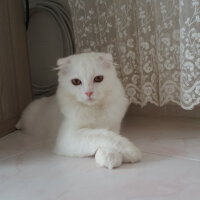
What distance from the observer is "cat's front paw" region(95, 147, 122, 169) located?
1111mm

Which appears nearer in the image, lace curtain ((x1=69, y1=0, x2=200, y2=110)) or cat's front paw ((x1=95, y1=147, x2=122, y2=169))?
cat's front paw ((x1=95, y1=147, x2=122, y2=169))

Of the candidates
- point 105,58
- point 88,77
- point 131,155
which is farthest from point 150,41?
point 131,155

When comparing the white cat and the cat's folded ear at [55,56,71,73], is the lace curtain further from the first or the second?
the cat's folded ear at [55,56,71,73]

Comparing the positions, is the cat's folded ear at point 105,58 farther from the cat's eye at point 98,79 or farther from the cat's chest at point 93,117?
the cat's chest at point 93,117

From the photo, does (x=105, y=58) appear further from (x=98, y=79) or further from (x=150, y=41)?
(x=150, y=41)

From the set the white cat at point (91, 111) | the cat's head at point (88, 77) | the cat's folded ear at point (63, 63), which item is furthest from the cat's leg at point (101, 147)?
the cat's folded ear at point (63, 63)

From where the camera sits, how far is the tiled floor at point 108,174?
3.14ft

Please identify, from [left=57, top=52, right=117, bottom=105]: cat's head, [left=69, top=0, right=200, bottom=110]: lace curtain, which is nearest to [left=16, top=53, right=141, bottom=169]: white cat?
[left=57, top=52, right=117, bottom=105]: cat's head

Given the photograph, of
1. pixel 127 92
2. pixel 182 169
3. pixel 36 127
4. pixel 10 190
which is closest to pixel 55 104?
pixel 36 127

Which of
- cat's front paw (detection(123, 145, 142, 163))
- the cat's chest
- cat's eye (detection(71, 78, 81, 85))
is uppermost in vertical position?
cat's eye (detection(71, 78, 81, 85))

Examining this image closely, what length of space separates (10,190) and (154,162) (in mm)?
512

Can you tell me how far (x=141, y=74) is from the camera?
1.44 meters

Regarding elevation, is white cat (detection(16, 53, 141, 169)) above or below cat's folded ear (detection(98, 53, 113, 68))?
below

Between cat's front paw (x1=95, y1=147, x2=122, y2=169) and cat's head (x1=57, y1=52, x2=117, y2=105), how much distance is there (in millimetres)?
225
